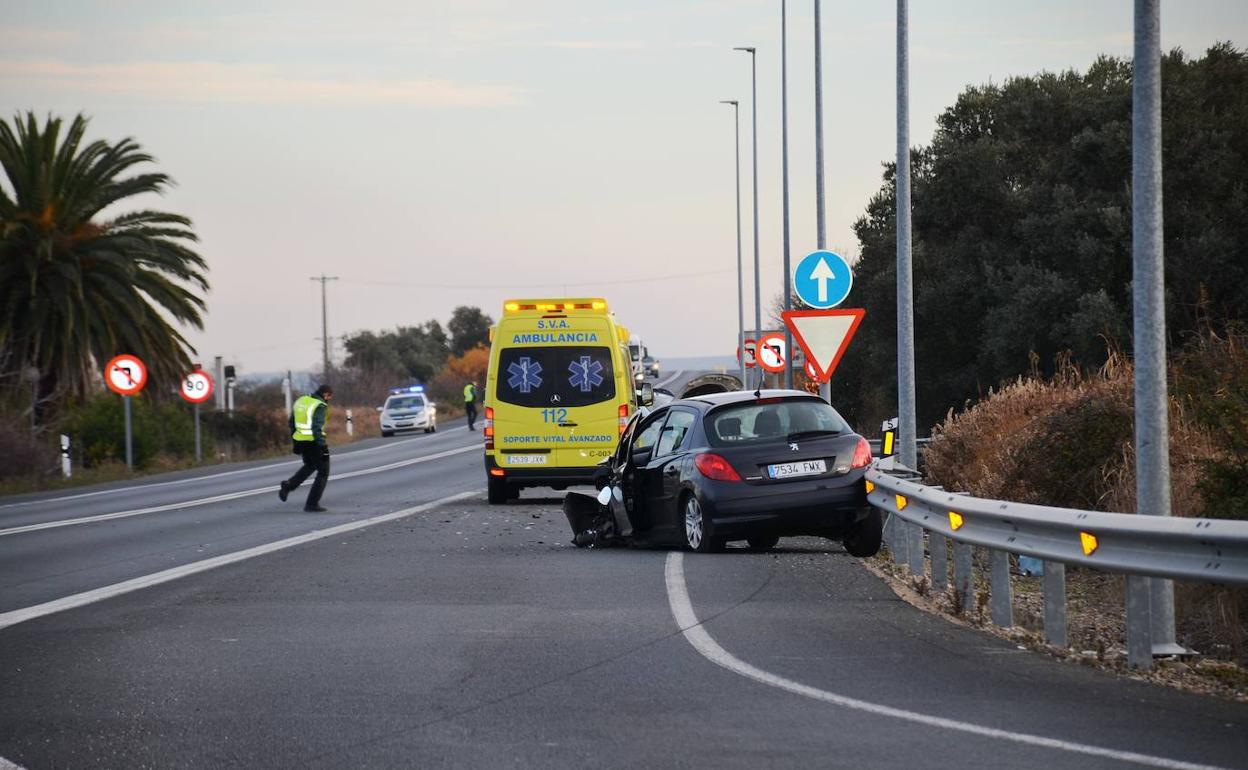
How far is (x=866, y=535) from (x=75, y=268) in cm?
2847

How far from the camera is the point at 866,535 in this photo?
15.1 metres

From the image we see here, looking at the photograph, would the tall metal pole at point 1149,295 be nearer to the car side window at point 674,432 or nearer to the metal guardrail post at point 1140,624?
the metal guardrail post at point 1140,624

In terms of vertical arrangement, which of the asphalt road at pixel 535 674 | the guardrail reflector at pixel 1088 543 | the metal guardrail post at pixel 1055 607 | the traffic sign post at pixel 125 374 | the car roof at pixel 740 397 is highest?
the traffic sign post at pixel 125 374

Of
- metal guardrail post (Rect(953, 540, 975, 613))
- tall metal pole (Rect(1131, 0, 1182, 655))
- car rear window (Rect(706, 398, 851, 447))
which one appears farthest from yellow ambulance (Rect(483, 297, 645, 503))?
tall metal pole (Rect(1131, 0, 1182, 655))

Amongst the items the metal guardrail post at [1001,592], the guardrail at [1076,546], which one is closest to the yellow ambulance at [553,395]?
the guardrail at [1076,546]

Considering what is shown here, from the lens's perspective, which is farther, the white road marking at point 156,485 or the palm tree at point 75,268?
the palm tree at point 75,268

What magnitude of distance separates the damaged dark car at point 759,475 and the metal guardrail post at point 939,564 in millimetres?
2465

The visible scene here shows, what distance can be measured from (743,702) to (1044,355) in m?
35.1

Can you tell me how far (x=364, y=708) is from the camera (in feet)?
24.6

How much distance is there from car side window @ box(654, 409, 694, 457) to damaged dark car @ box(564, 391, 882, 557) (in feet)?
0.04

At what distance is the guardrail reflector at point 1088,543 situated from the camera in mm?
8586

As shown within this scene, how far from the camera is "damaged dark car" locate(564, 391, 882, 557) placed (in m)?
14.7

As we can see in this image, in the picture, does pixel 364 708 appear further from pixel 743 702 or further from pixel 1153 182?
pixel 1153 182

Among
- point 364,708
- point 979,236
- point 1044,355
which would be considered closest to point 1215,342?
point 364,708
